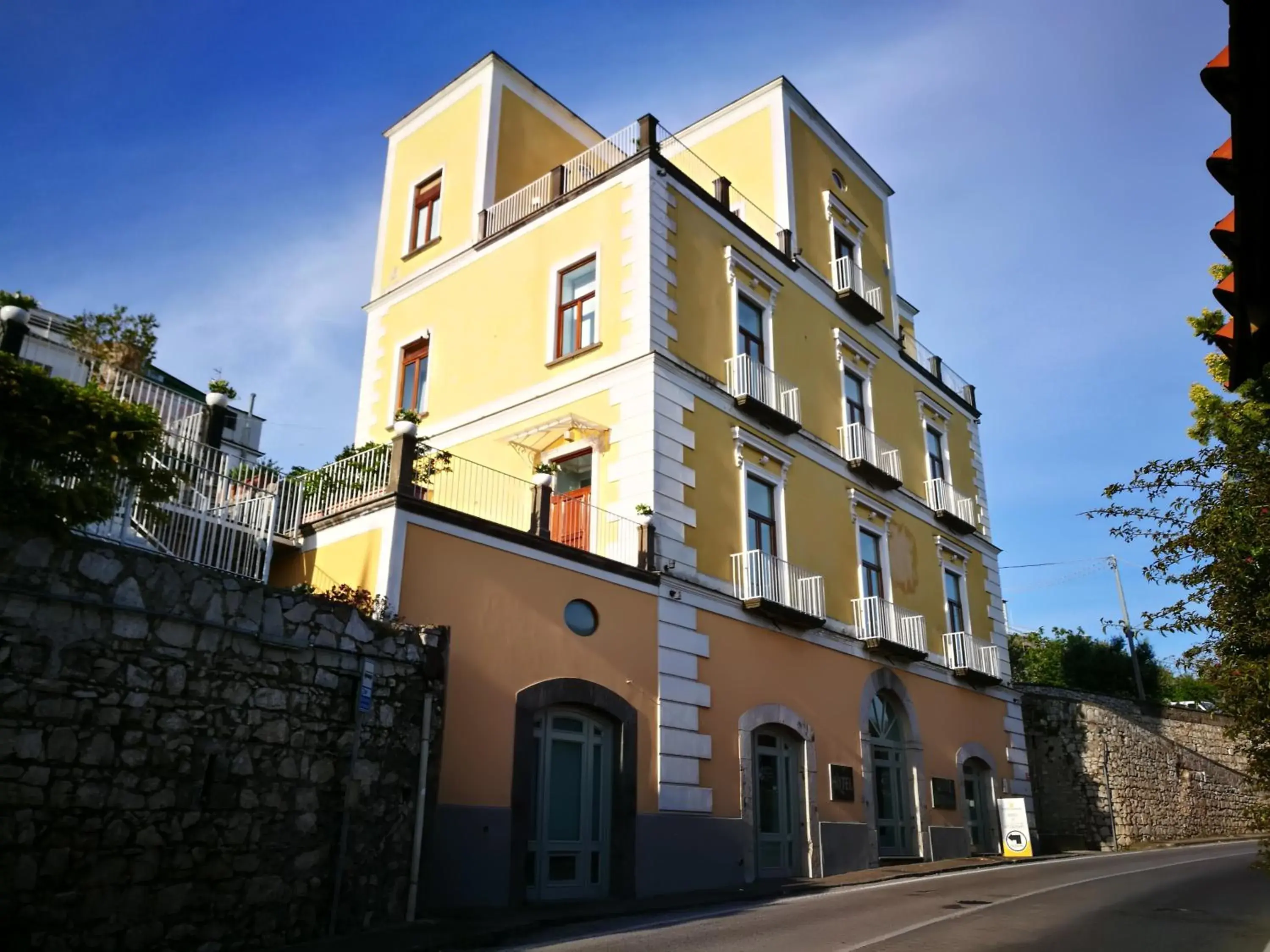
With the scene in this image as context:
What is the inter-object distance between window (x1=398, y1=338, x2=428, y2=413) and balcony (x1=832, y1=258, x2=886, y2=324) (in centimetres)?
887

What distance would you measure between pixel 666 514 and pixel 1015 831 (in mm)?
11000

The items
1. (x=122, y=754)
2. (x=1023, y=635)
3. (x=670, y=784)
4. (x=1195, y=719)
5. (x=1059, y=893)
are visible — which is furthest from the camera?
(x=1023, y=635)

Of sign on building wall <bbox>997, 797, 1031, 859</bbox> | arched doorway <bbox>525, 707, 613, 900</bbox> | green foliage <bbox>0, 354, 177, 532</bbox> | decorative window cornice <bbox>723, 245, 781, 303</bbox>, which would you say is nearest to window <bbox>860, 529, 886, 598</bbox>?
sign on building wall <bbox>997, 797, 1031, 859</bbox>

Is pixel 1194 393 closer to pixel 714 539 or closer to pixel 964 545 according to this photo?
pixel 714 539

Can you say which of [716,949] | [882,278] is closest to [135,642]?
[716,949]

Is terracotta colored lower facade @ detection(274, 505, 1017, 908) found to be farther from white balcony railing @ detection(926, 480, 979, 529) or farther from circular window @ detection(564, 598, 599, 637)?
white balcony railing @ detection(926, 480, 979, 529)

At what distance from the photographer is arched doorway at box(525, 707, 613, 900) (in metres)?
12.4

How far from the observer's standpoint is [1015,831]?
2047 centimetres

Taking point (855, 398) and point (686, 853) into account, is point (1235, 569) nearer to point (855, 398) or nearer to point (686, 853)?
point (686, 853)

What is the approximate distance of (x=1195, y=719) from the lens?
33344 millimetres

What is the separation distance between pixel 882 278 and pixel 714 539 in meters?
11.2

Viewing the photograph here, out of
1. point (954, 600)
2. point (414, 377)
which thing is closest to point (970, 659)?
point (954, 600)

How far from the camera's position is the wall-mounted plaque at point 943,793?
20.5 metres

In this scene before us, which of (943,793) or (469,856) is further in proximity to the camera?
(943,793)
